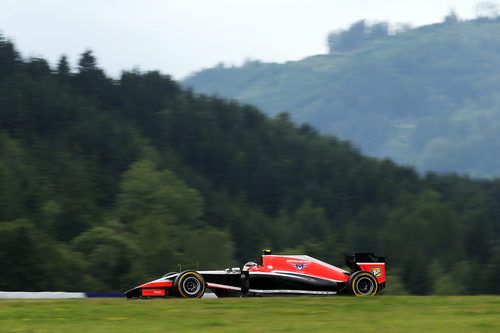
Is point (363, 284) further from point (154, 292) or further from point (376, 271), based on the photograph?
point (154, 292)

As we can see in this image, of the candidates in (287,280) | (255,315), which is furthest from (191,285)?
(255,315)

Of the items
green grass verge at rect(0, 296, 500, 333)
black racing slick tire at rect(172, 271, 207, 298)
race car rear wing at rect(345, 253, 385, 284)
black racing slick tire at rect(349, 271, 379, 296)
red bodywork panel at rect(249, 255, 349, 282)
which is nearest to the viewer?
green grass verge at rect(0, 296, 500, 333)

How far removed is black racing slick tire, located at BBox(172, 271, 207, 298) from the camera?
18516mm

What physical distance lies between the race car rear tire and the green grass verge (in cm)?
69

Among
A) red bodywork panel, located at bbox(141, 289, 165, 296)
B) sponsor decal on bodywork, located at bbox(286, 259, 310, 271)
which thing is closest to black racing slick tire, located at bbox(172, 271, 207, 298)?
red bodywork panel, located at bbox(141, 289, 165, 296)

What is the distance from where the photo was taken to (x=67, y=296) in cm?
2022

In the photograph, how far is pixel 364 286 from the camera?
64.3ft

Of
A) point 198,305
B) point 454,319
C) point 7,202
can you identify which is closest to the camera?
point 454,319

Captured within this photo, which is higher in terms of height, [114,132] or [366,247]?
[114,132]

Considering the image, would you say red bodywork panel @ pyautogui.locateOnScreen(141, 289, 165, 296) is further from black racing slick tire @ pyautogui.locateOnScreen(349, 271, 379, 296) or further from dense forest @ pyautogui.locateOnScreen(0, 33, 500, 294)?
dense forest @ pyautogui.locateOnScreen(0, 33, 500, 294)

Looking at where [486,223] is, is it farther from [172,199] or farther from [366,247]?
[172,199]

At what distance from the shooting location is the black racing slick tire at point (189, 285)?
1852 centimetres

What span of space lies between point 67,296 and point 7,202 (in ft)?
256

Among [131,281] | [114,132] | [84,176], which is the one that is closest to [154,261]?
[131,281]
